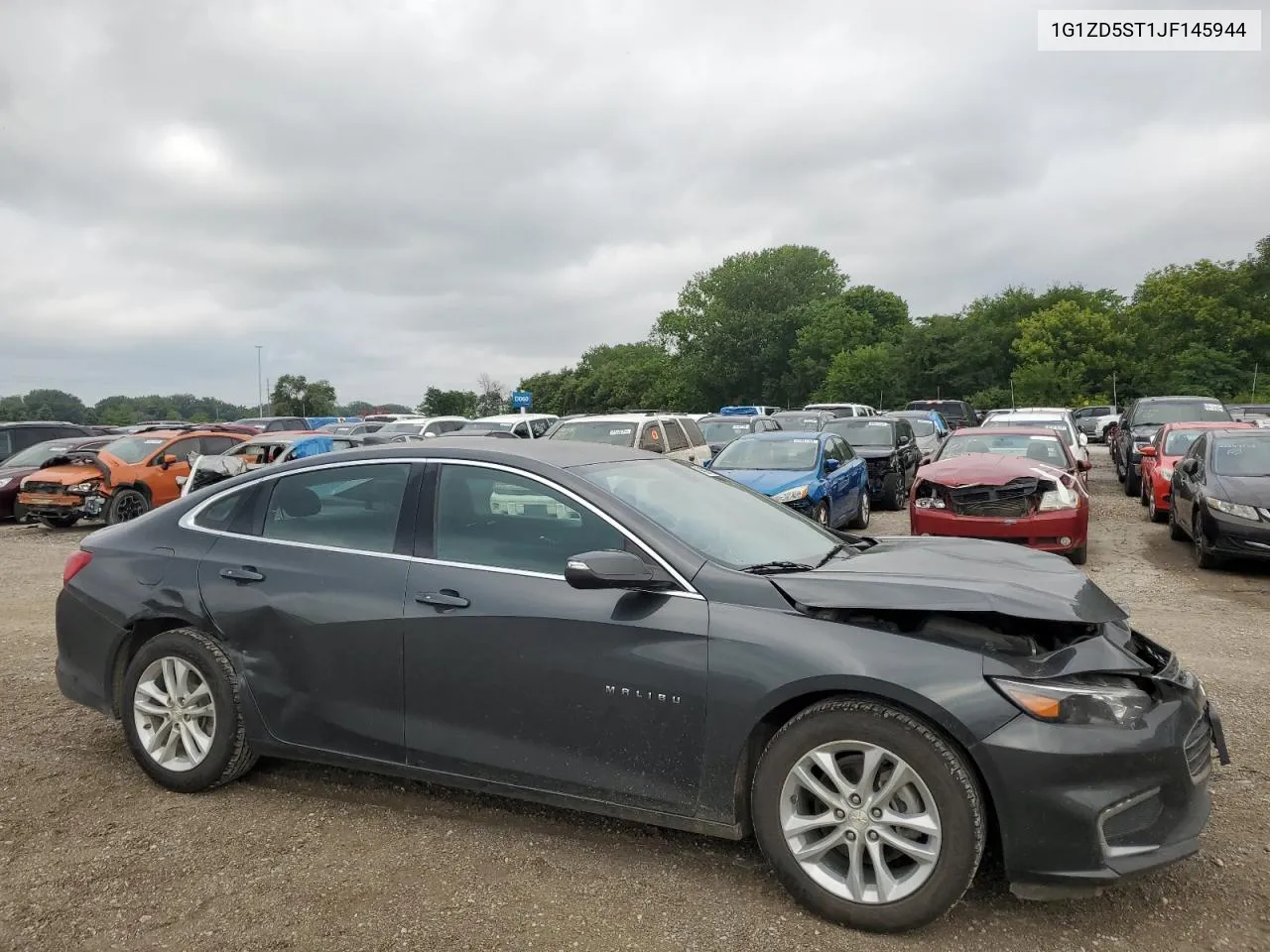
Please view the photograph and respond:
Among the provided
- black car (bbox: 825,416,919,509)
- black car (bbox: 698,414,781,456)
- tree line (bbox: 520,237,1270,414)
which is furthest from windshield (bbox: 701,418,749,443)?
tree line (bbox: 520,237,1270,414)

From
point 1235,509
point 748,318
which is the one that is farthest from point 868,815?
point 748,318

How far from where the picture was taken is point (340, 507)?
413 cm

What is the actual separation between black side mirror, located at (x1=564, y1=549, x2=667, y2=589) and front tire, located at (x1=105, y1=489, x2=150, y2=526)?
1406 centimetres

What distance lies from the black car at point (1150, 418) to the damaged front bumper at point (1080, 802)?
51.7 ft

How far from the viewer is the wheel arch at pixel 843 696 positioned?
9.60 feet

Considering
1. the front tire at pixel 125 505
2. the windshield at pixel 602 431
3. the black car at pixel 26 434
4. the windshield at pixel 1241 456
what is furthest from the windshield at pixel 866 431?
the black car at pixel 26 434

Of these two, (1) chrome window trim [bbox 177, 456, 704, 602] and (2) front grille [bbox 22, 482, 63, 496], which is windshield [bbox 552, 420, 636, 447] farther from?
(1) chrome window trim [bbox 177, 456, 704, 602]

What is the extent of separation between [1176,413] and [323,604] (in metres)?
18.9

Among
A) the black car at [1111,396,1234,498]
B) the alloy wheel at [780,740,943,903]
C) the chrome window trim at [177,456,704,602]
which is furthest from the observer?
the black car at [1111,396,1234,498]

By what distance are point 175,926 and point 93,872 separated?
24.6 inches

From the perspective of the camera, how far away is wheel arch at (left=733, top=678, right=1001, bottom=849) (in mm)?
2926

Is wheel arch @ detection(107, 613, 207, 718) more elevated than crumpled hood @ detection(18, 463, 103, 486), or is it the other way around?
crumpled hood @ detection(18, 463, 103, 486)

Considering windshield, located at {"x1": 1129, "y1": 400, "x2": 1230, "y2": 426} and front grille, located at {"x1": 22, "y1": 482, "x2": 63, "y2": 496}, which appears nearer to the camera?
front grille, located at {"x1": 22, "y1": 482, "x2": 63, "y2": 496}

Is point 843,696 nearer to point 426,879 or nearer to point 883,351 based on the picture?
point 426,879
